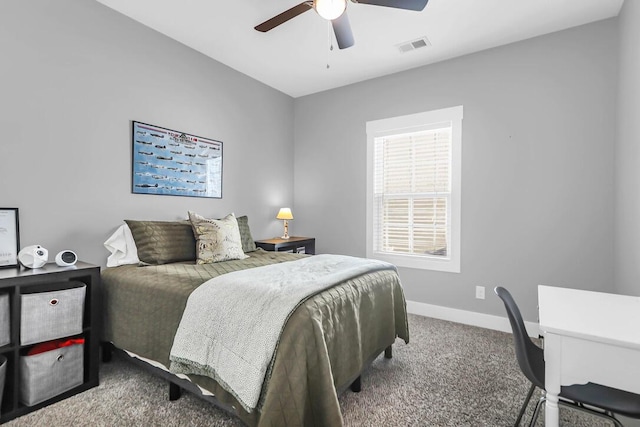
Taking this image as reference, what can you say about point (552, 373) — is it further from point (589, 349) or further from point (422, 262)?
point (422, 262)

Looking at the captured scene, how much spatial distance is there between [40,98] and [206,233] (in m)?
1.47

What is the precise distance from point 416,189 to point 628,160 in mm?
1782

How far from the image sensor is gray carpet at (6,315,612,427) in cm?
175

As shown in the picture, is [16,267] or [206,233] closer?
Result: [16,267]

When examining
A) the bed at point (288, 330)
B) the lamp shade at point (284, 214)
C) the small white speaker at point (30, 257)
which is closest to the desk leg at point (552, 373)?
the bed at point (288, 330)

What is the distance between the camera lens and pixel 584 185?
2.77 m

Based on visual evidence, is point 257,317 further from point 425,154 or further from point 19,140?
point 425,154

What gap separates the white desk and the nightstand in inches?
109

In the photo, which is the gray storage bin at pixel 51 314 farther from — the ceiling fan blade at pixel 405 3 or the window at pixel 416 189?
the window at pixel 416 189

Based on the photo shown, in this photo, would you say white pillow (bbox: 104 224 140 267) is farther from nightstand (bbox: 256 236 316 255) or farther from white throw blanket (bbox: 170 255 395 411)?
nightstand (bbox: 256 236 316 255)

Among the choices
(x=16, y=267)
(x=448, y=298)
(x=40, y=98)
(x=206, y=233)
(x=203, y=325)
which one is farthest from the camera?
(x=448, y=298)

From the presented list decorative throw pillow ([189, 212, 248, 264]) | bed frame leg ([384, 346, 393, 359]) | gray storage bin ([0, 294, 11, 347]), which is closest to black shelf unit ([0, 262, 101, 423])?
gray storage bin ([0, 294, 11, 347])

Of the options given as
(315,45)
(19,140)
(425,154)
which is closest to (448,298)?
(425,154)

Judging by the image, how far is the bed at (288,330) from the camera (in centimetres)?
141
